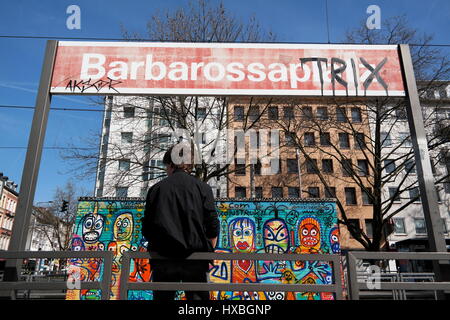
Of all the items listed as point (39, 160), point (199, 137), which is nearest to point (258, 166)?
point (199, 137)

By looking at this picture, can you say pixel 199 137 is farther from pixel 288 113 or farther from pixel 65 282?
pixel 65 282

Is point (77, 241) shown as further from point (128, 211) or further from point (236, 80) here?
point (236, 80)

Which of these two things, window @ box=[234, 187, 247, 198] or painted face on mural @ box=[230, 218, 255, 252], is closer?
painted face on mural @ box=[230, 218, 255, 252]

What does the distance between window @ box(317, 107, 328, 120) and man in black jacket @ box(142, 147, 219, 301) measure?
15.4m

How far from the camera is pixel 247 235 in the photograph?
28.7 feet

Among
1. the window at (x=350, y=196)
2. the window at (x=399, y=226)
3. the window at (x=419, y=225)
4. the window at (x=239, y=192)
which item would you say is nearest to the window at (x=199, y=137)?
the window at (x=239, y=192)

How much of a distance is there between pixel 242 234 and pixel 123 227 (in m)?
3.33

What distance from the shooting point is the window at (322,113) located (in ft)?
57.5

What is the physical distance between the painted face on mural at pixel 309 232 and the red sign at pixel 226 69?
441 cm

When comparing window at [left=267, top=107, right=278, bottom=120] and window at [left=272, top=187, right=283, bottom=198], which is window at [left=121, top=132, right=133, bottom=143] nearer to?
window at [left=267, top=107, right=278, bottom=120]

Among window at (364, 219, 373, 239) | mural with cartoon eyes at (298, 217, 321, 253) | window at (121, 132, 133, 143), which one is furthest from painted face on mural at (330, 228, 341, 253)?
window at (364, 219, 373, 239)

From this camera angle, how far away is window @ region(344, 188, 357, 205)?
39125 mm
